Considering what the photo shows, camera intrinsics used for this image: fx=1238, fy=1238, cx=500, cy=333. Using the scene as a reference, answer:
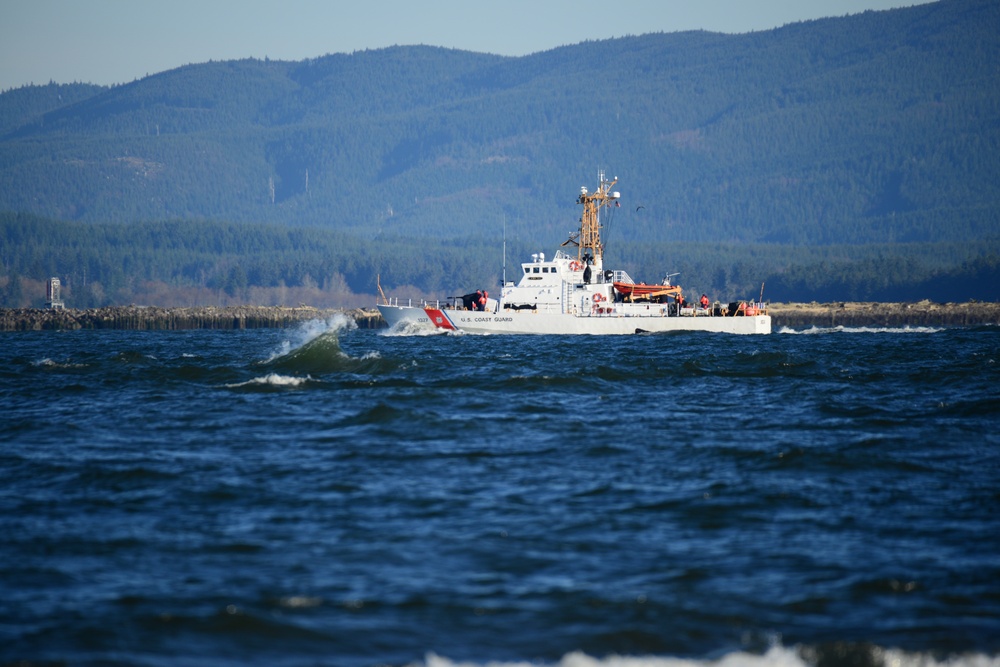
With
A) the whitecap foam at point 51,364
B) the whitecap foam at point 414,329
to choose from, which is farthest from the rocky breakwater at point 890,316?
the whitecap foam at point 51,364

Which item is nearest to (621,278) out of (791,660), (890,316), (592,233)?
(592,233)

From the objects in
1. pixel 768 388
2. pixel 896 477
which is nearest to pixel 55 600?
pixel 896 477

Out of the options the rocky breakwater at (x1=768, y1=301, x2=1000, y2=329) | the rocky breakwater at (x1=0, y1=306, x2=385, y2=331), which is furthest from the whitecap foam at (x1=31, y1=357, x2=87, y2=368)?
the rocky breakwater at (x1=768, y1=301, x2=1000, y2=329)

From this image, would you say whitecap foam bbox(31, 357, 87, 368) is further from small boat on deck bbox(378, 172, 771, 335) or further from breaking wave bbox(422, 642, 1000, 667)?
breaking wave bbox(422, 642, 1000, 667)

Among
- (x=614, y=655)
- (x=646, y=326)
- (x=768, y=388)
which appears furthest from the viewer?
(x=646, y=326)

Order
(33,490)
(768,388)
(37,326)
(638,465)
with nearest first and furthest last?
(33,490)
(638,465)
(768,388)
(37,326)

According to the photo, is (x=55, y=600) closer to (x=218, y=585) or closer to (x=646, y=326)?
(x=218, y=585)

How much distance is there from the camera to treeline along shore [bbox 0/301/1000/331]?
115m

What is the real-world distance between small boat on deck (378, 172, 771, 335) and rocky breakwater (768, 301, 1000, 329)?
48.5 meters

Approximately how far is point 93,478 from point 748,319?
58020 mm

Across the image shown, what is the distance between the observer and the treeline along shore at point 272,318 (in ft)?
377

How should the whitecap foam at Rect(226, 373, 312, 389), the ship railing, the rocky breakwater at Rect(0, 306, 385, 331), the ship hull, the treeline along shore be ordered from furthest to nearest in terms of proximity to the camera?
1. the treeline along shore
2. the rocky breakwater at Rect(0, 306, 385, 331)
3. the ship railing
4. the ship hull
5. the whitecap foam at Rect(226, 373, 312, 389)

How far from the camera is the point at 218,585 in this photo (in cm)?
1330

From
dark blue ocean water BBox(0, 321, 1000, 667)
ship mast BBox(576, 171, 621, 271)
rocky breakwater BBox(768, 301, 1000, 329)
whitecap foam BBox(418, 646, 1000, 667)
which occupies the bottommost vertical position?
whitecap foam BBox(418, 646, 1000, 667)
